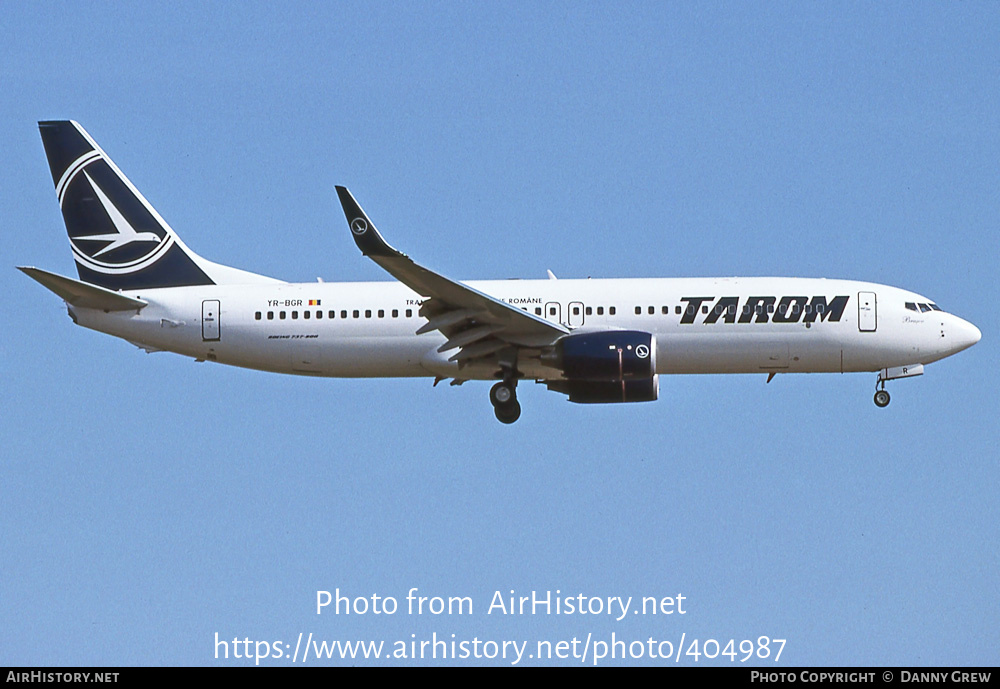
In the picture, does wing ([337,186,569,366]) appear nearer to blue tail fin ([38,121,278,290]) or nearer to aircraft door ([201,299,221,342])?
aircraft door ([201,299,221,342])

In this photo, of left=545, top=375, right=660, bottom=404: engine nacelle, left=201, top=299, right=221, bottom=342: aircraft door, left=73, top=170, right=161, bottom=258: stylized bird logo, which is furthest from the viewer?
left=73, top=170, right=161, bottom=258: stylized bird logo

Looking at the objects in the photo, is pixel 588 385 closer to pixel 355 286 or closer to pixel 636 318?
pixel 636 318

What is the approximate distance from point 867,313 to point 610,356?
783 cm

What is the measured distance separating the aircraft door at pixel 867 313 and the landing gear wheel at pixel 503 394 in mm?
10067

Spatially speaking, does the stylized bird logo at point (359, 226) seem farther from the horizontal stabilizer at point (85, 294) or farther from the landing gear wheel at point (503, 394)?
the horizontal stabilizer at point (85, 294)

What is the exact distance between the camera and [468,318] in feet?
138

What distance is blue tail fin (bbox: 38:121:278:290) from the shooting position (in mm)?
46188

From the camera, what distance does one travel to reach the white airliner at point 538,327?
4209cm

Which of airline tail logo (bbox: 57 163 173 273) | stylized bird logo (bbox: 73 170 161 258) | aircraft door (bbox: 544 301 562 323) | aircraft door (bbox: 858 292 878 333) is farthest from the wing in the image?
stylized bird logo (bbox: 73 170 161 258)

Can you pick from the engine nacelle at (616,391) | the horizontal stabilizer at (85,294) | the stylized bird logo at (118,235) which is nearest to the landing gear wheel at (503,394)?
the engine nacelle at (616,391)

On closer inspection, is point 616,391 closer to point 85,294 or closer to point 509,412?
point 509,412

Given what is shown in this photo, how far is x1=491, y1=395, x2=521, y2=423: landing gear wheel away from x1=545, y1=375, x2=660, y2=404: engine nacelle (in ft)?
5.86
